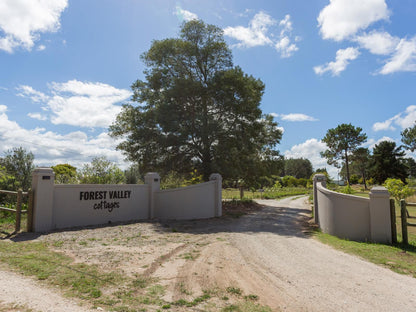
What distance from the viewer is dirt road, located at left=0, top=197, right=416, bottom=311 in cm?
399

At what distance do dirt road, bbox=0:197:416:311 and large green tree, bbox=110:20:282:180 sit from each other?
8.26 metres

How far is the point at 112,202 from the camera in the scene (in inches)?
450

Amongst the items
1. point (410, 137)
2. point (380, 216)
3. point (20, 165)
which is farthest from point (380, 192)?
point (410, 137)

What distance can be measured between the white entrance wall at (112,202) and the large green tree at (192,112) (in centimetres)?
343

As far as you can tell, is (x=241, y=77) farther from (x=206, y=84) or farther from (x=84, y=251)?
(x=84, y=251)

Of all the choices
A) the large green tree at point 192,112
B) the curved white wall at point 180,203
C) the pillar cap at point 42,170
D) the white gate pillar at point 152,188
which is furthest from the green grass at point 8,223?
the large green tree at point 192,112

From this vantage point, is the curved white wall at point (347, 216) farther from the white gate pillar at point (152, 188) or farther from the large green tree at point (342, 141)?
the large green tree at point (342, 141)

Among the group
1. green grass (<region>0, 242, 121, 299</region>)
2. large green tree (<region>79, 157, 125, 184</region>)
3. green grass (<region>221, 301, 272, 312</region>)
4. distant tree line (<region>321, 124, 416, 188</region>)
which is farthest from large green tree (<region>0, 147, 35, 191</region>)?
distant tree line (<region>321, 124, 416, 188</region>)

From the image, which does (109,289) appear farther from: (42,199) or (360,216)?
(360,216)

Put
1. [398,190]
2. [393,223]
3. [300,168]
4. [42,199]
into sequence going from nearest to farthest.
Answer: [393,223]
[42,199]
[398,190]
[300,168]

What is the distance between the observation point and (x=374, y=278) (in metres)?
4.91

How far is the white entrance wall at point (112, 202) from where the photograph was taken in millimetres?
9215

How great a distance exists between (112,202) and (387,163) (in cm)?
5116

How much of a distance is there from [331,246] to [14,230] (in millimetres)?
10087
